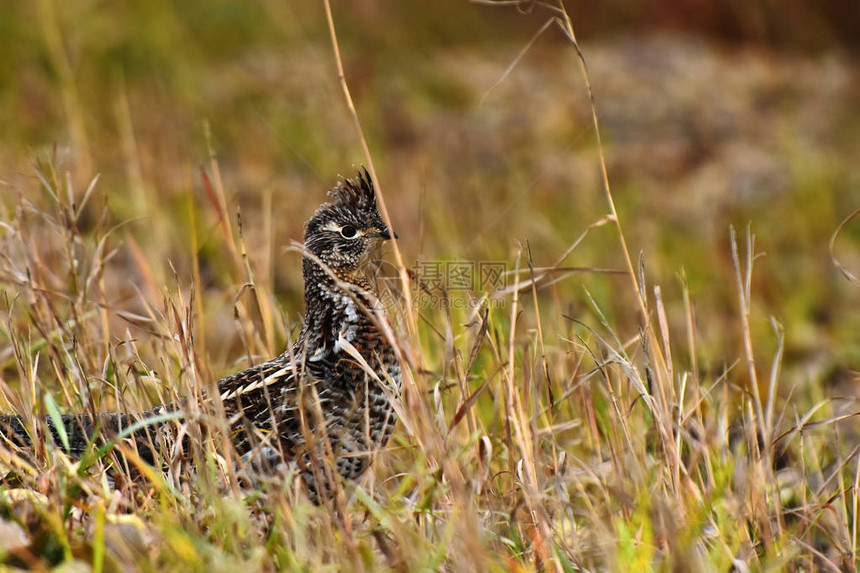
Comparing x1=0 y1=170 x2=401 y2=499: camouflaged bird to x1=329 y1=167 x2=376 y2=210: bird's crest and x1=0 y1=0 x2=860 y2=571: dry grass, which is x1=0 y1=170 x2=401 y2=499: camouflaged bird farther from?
x1=0 y1=0 x2=860 y2=571: dry grass

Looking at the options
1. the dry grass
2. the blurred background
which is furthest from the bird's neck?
the blurred background

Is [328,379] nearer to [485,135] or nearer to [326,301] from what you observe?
[326,301]

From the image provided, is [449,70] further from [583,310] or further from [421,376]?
[421,376]

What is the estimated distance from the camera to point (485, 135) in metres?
9.83

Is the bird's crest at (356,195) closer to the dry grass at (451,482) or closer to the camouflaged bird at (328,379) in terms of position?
the camouflaged bird at (328,379)

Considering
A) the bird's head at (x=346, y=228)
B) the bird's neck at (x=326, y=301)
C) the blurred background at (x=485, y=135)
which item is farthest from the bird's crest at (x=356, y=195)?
the blurred background at (x=485, y=135)

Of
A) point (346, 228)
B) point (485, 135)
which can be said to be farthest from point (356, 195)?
point (485, 135)

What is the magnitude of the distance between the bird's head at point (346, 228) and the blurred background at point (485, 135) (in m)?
0.57

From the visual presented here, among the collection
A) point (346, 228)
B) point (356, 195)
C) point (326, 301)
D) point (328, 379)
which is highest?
point (356, 195)

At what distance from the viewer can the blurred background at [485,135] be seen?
21.2ft

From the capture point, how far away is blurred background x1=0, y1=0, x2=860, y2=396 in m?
6.46

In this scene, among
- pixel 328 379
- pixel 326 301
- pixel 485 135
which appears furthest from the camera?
pixel 485 135

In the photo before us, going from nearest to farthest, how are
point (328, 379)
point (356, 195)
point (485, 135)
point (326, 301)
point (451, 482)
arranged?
1. point (451, 482)
2. point (328, 379)
3. point (326, 301)
4. point (356, 195)
5. point (485, 135)

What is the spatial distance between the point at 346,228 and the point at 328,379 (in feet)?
2.06
